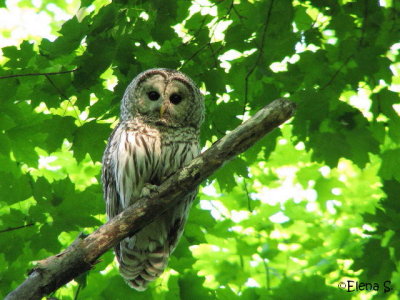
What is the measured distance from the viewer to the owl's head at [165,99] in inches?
174

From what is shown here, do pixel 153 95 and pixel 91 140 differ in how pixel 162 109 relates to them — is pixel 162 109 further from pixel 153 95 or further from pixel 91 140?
pixel 91 140

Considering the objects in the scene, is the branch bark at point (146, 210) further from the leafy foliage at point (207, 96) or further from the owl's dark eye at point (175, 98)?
the owl's dark eye at point (175, 98)

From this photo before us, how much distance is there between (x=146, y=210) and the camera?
331 cm

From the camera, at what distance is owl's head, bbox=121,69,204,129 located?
4430 millimetres

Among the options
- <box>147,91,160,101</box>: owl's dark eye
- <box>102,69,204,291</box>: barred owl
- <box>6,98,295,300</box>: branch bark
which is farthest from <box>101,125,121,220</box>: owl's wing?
<box>6,98,295,300</box>: branch bark

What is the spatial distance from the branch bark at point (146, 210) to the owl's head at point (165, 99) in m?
1.20

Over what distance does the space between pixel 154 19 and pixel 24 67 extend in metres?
1.33

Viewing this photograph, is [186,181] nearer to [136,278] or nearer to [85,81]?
[85,81]

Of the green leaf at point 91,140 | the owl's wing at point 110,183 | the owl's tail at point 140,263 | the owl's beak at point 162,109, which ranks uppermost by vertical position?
the owl's beak at point 162,109

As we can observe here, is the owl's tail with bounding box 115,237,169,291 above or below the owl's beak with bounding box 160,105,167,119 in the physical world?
below

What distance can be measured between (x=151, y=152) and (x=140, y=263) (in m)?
1.07

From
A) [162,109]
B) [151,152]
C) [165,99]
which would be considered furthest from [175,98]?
[151,152]

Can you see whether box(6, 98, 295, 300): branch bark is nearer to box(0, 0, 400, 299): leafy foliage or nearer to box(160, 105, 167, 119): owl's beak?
box(0, 0, 400, 299): leafy foliage

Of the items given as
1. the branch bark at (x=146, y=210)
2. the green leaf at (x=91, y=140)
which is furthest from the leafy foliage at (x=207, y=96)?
the branch bark at (x=146, y=210)
